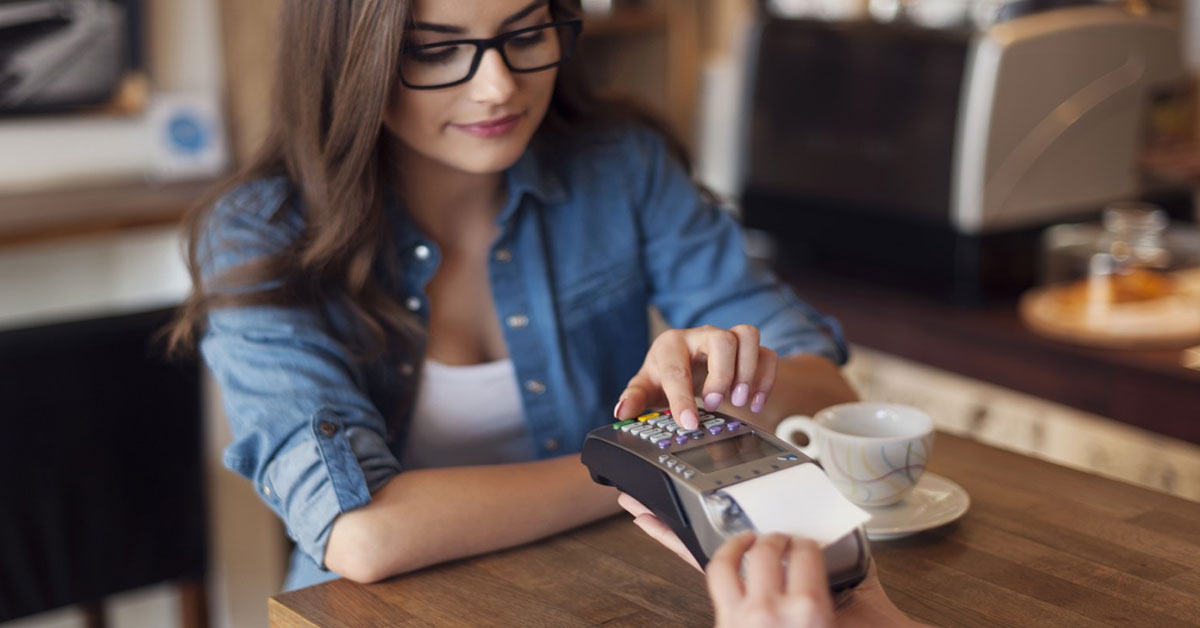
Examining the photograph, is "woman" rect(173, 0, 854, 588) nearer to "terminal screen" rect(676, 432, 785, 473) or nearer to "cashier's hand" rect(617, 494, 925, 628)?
"terminal screen" rect(676, 432, 785, 473)

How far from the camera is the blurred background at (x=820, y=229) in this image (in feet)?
5.45

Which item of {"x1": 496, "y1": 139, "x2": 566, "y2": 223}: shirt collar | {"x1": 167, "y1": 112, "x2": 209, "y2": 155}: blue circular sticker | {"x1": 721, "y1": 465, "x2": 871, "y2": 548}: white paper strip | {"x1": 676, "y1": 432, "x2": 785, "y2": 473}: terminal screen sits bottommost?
{"x1": 167, "y1": 112, "x2": 209, "y2": 155}: blue circular sticker

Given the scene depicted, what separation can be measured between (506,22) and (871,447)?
19.9 inches

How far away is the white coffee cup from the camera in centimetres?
95

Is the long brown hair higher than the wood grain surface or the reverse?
higher

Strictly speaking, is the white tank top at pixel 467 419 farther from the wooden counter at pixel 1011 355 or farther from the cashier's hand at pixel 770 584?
the wooden counter at pixel 1011 355

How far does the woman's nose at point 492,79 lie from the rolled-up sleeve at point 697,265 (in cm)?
31

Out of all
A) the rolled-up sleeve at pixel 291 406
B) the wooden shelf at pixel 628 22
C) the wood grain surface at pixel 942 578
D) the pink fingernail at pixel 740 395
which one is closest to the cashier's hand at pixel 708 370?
the pink fingernail at pixel 740 395

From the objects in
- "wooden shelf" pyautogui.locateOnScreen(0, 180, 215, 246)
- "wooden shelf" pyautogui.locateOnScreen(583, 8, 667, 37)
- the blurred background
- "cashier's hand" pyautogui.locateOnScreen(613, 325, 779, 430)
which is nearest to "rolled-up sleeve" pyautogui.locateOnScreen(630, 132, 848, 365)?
the blurred background

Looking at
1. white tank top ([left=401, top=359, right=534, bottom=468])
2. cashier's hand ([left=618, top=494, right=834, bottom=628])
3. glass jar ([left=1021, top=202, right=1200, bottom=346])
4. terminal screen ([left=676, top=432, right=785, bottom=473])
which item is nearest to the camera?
cashier's hand ([left=618, top=494, right=834, bottom=628])

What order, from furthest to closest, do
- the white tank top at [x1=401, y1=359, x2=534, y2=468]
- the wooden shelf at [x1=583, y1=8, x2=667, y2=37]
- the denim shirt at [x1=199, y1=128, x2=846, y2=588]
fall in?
the wooden shelf at [x1=583, y1=8, x2=667, y2=37], the white tank top at [x1=401, y1=359, x2=534, y2=468], the denim shirt at [x1=199, y1=128, x2=846, y2=588]

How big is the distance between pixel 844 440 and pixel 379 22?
54 cm

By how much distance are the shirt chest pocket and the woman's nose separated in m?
0.28

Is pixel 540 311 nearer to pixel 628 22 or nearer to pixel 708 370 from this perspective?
pixel 708 370
